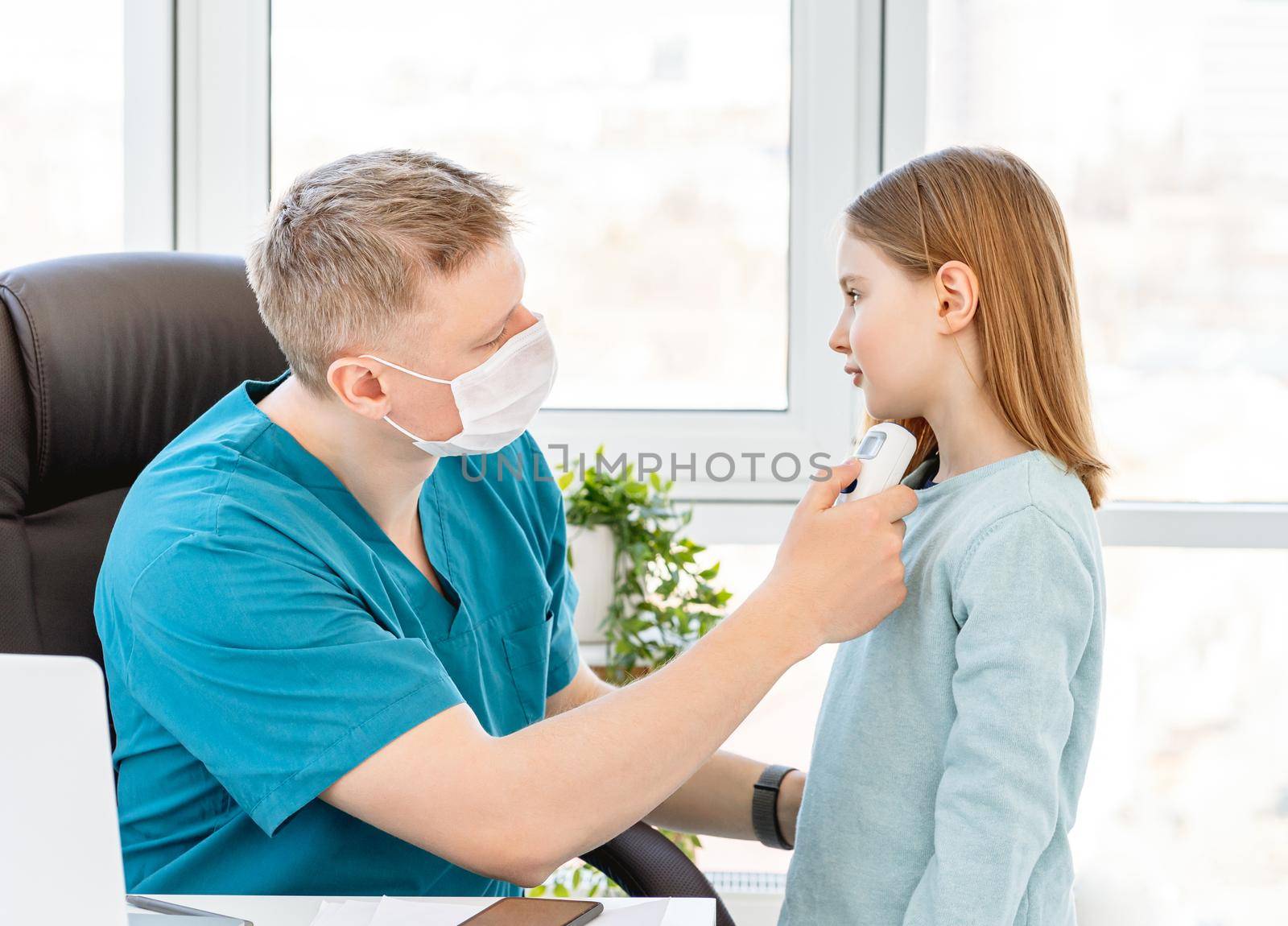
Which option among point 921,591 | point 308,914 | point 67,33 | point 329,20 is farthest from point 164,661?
point 67,33

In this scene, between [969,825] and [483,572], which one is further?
[483,572]

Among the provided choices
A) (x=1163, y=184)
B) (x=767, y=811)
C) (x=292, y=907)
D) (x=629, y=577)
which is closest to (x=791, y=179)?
(x=1163, y=184)

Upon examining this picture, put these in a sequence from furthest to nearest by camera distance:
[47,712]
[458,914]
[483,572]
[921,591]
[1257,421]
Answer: [1257,421] → [483,572] → [921,591] → [458,914] → [47,712]

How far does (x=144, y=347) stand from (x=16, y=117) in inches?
40.2

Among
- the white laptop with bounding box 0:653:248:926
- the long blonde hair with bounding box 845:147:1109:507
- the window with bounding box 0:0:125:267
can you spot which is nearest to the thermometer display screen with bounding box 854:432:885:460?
the long blonde hair with bounding box 845:147:1109:507

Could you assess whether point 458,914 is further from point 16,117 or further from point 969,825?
point 16,117

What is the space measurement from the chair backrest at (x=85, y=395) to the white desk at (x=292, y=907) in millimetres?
392

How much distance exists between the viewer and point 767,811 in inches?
44.6

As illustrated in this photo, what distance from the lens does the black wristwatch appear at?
1.13m

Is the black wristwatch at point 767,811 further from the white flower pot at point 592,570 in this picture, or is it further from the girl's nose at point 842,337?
the white flower pot at point 592,570

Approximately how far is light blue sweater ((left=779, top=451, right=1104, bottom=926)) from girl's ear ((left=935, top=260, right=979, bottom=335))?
13 cm

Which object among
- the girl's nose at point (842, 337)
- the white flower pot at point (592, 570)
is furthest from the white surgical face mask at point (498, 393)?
the white flower pot at point (592, 570)

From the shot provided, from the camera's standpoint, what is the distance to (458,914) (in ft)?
2.57

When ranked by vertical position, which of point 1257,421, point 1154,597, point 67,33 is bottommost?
point 1154,597
